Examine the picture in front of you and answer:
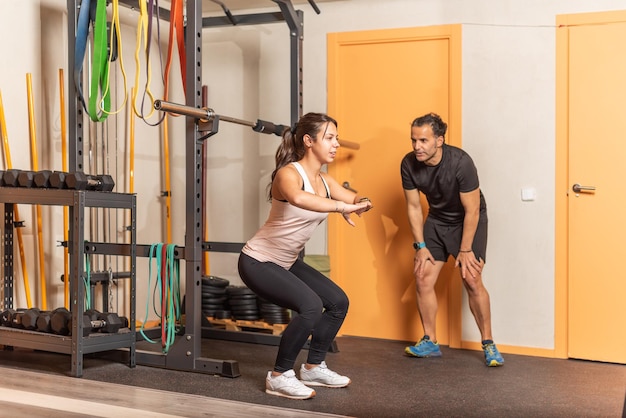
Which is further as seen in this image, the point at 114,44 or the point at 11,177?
the point at 114,44

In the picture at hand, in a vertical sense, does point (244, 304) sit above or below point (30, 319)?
below

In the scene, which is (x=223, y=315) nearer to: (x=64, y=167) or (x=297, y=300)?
(x=64, y=167)

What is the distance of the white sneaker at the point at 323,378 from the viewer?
3754 mm

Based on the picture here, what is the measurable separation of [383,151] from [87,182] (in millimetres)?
2160

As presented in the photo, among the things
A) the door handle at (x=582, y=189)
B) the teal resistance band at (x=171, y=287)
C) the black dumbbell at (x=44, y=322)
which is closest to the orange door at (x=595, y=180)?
the door handle at (x=582, y=189)

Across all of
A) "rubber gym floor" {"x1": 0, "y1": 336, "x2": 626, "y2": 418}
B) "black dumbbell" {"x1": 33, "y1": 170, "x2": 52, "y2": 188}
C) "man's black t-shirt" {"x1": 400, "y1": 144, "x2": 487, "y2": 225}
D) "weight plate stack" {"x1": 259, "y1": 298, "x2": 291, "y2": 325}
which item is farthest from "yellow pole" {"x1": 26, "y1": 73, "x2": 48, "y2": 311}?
"man's black t-shirt" {"x1": 400, "y1": 144, "x2": 487, "y2": 225}

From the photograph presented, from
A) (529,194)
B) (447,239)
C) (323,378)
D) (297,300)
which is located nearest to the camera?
(297,300)

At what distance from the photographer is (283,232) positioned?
3602 millimetres

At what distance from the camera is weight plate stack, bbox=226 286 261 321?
5207 millimetres

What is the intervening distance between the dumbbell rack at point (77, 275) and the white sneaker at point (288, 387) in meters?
0.93

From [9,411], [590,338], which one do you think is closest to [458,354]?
[590,338]

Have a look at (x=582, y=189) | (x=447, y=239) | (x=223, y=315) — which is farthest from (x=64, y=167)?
(x=582, y=189)

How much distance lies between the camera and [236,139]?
574cm

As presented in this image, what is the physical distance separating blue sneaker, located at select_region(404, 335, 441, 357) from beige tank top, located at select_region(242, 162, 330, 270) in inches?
53.9
